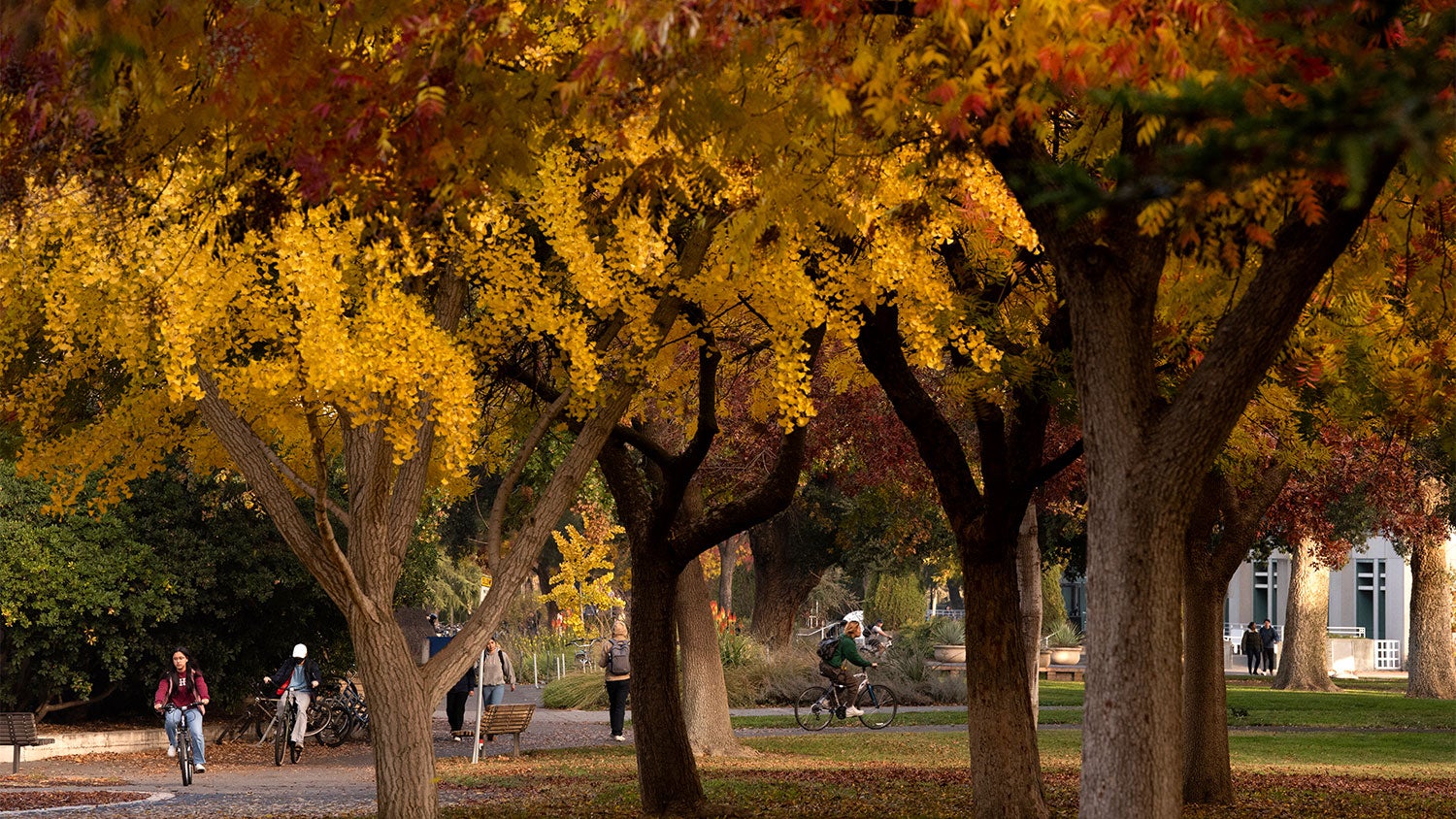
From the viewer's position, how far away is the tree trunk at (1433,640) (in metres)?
34.3

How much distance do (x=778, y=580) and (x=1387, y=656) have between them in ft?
89.7

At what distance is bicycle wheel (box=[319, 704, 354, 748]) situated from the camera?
2341 cm

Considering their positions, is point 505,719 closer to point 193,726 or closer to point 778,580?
point 193,726

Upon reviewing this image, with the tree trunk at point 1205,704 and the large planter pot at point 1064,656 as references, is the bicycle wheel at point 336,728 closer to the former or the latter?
the tree trunk at point 1205,704

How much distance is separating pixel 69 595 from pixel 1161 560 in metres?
16.6

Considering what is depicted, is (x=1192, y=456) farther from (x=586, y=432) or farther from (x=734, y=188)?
(x=586, y=432)

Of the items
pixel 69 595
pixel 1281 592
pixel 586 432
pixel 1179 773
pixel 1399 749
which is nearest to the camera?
pixel 1179 773

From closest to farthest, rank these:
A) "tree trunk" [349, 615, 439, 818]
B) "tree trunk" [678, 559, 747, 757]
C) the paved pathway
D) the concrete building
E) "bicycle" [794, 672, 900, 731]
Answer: "tree trunk" [349, 615, 439, 818]
the paved pathway
"tree trunk" [678, 559, 747, 757]
"bicycle" [794, 672, 900, 731]
the concrete building

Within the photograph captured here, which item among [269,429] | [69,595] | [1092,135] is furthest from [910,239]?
[69,595]

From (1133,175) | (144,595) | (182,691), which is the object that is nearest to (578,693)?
(144,595)

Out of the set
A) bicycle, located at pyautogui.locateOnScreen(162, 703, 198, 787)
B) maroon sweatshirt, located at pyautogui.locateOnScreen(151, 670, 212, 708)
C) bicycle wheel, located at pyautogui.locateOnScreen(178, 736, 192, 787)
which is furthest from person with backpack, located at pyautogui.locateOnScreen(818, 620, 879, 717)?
bicycle wheel, located at pyautogui.locateOnScreen(178, 736, 192, 787)

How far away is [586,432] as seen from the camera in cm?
1165

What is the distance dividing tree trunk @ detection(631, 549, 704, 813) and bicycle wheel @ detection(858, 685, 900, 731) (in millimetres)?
12346

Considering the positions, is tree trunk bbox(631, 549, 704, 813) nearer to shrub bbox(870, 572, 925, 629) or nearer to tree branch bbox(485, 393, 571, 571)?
tree branch bbox(485, 393, 571, 571)
